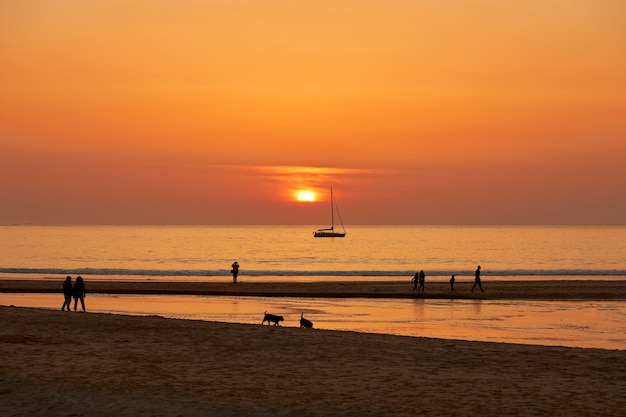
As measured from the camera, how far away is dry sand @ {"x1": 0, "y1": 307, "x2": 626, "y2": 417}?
619 inches

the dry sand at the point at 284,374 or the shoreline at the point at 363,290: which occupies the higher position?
the shoreline at the point at 363,290

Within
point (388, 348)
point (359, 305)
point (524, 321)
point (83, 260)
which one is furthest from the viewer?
point (83, 260)

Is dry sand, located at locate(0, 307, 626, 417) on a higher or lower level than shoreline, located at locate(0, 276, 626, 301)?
lower

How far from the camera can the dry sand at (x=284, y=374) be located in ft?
51.6

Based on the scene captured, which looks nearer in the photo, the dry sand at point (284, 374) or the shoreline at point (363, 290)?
the dry sand at point (284, 374)

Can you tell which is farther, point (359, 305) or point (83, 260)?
point (83, 260)

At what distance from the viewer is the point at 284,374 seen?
63.5 ft

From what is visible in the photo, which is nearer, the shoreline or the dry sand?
the dry sand

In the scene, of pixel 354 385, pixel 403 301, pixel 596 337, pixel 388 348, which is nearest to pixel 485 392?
pixel 354 385

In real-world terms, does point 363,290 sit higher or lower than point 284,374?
higher

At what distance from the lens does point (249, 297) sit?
174 ft

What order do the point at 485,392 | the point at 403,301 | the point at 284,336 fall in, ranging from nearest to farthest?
1. the point at 485,392
2. the point at 284,336
3. the point at 403,301

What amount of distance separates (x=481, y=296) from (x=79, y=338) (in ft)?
111

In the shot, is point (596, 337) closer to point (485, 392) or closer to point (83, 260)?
point (485, 392)
